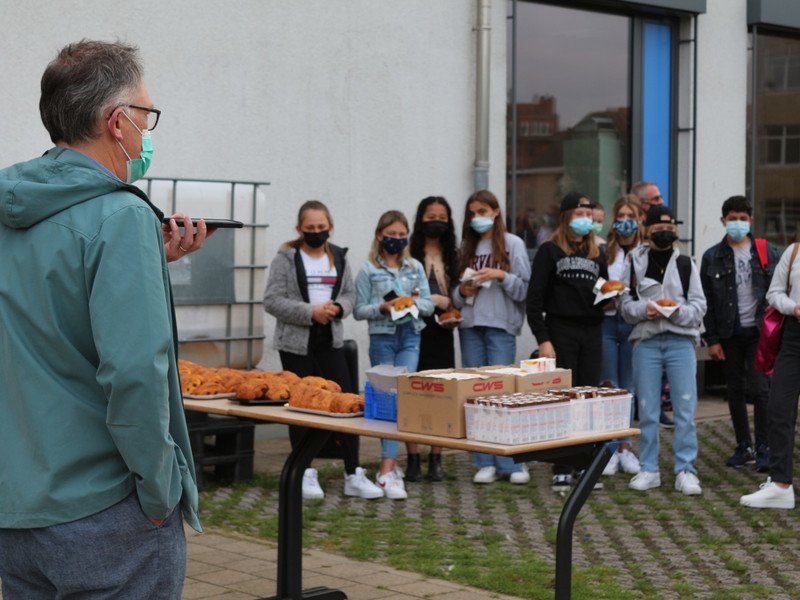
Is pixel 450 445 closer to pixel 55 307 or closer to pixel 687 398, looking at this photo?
pixel 55 307

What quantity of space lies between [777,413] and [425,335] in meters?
2.48

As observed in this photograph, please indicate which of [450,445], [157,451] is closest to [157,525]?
[157,451]

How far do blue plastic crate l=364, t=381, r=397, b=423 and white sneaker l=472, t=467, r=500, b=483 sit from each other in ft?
11.0

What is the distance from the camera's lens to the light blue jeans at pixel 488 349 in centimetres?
875

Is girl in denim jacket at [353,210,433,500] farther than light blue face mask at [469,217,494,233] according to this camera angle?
No

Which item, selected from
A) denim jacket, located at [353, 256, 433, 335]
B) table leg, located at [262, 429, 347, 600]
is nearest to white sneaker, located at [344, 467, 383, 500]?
denim jacket, located at [353, 256, 433, 335]

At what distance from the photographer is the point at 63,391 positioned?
114 inches

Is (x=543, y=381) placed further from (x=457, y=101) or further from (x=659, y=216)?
(x=457, y=101)

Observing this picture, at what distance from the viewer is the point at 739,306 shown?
9.39 meters

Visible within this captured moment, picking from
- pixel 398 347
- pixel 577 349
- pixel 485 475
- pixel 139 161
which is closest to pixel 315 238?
pixel 398 347

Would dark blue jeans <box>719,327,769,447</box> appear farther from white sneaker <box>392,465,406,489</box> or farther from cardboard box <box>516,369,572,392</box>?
cardboard box <box>516,369,572,392</box>

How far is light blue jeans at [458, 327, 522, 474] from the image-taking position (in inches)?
344

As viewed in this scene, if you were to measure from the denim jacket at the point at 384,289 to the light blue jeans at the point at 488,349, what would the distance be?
1.43 ft

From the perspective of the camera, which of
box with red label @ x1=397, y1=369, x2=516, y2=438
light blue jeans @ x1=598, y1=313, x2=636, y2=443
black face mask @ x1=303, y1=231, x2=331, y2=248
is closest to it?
box with red label @ x1=397, y1=369, x2=516, y2=438
